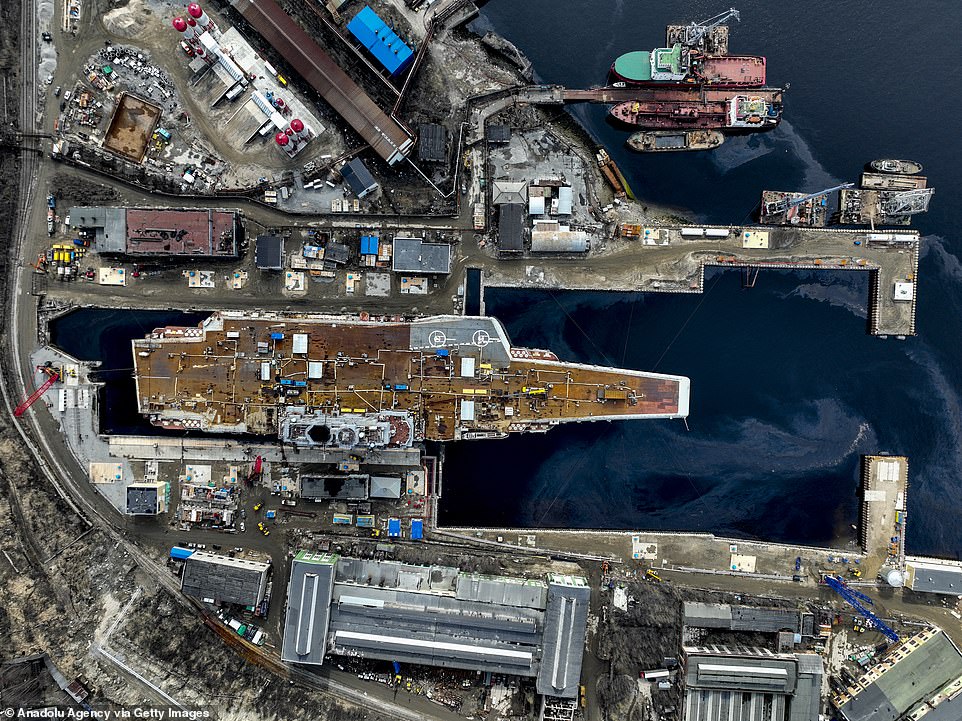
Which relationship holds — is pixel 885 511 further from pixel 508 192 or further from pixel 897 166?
pixel 508 192

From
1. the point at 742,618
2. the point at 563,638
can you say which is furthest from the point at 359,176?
the point at 742,618

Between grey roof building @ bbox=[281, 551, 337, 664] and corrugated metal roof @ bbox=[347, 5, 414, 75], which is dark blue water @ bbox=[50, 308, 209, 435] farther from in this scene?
corrugated metal roof @ bbox=[347, 5, 414, 75]

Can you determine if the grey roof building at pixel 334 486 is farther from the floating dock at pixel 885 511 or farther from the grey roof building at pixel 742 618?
the floating dock at pixel 885 511

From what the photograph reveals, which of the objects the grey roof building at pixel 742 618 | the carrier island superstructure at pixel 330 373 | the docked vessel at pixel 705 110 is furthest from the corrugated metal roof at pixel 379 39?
the grey roof building at pixel 742 618

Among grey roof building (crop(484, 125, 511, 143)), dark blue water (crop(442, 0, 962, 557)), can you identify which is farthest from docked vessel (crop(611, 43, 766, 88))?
grey roof building (crop(484, 125, 511, 143))

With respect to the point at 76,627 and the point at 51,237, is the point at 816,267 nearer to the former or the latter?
the point at 51,237

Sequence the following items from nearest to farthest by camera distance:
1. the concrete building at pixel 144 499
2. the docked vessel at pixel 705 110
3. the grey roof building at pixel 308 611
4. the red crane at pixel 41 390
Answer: the grey roof building at pixel 308 611, the concrete building at pixel 144 499, the red crane at pixel 41 390, the docked vessel at pixel 705 110

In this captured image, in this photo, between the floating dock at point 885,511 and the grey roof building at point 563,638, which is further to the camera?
the floating dock at point 885,511
